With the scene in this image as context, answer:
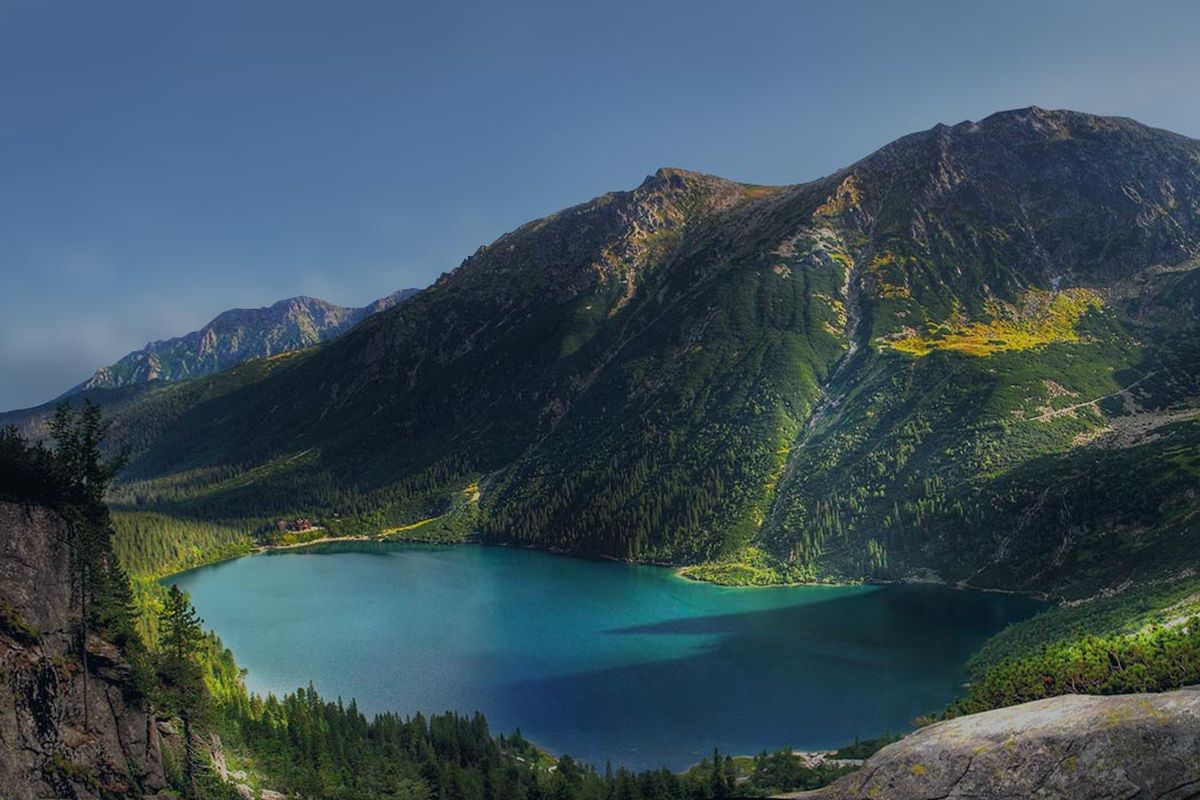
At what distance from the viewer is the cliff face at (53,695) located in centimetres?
3055

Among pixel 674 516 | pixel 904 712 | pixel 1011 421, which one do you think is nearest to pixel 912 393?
pixel 1011 421

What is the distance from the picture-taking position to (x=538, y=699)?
88.0m

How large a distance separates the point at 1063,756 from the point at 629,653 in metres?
90.3

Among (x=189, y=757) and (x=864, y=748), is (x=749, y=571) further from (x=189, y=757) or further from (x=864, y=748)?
(x=189, y=757)

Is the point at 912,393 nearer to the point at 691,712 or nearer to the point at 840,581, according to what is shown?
the point at 840,581

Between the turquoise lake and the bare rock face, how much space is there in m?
53.7

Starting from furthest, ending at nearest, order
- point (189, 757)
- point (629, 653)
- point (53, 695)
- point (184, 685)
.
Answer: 1. point (629, 653)
2. point (184, 685)
3. point (189, 757)
4. point (53, 695)

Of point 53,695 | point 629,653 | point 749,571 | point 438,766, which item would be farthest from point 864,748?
Answer: point 749,571

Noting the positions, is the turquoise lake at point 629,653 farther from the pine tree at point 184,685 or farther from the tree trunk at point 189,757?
the pine tree at point 184,685

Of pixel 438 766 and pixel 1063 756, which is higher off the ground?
pixel 1063 756

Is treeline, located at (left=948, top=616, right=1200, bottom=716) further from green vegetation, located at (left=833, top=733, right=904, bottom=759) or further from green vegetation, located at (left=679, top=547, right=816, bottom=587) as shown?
green vegetation, located at (left=679, top=547, right=816, bottom=587)

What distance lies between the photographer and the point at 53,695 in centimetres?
3306

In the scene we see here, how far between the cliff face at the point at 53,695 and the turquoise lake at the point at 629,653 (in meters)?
45.8

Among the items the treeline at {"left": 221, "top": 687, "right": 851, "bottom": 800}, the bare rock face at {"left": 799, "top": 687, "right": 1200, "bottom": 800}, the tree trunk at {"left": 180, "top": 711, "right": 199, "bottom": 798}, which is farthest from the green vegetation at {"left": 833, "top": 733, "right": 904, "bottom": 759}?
the tree trunk at {"left": 180, "top": 711, "right": 199, "bottom": 798}
